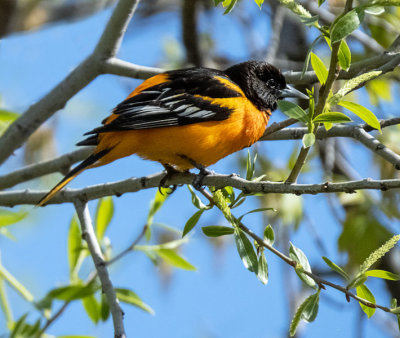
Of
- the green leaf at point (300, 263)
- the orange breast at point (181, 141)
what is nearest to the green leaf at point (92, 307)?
the orange breast at point (181, 141)

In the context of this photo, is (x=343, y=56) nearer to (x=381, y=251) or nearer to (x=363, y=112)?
(x=363, y=112)

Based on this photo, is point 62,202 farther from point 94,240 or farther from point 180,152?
point 180,152

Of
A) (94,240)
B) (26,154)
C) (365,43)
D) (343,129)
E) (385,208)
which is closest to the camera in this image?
(343,129)

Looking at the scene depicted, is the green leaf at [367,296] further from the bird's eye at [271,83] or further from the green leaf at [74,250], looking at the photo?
the bird's eye at [271,83]

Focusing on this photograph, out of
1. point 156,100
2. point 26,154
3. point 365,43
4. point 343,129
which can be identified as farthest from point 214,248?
point 343,129

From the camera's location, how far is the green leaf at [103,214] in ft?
13.1

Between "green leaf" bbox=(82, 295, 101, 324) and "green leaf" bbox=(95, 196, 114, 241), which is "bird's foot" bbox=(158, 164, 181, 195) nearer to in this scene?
"green leaf" bbox=(95, 196, 114, 241)

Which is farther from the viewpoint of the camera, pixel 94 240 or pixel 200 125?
pixel 200 125

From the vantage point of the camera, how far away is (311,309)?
232cm

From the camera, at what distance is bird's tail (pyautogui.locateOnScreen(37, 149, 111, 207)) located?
3.61m

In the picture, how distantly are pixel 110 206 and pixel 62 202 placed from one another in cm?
31

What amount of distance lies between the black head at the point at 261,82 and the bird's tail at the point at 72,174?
128 cm

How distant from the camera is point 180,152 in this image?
12.8 ft

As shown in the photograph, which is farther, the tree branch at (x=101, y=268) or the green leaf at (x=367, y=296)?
the tree branch at (x=101, y=268)
